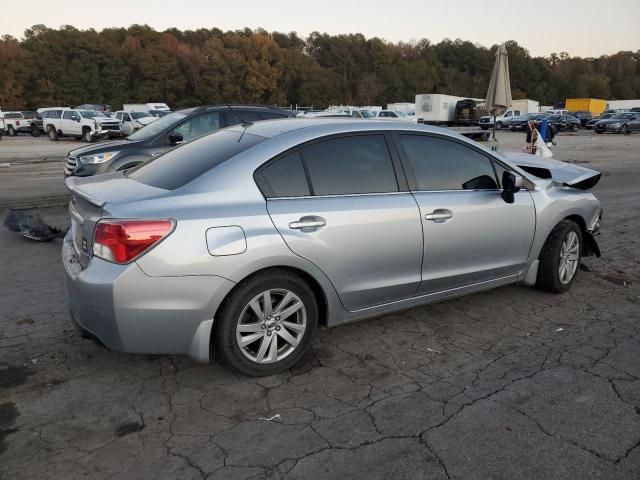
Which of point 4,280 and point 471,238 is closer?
point 471,238

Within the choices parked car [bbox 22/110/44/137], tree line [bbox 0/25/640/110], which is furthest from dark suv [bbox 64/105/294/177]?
tree line [bbox 0/25/640/110]

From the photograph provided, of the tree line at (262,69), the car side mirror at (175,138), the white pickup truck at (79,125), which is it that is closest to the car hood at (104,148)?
the car side mirror at (175,138)

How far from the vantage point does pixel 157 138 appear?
896 cm

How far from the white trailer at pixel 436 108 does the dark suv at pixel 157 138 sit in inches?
1672

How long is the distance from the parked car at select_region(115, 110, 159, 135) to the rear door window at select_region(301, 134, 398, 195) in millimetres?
27338

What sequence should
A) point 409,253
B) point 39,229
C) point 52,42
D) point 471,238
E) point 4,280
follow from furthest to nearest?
point 52,42
point 39,229
point 4,280
point 471,238
point 409,253

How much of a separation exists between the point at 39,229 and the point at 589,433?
6.52 m

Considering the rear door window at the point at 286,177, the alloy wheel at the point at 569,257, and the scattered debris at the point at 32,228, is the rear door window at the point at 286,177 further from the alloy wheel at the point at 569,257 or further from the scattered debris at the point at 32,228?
the scattered debris at the point at 32,228

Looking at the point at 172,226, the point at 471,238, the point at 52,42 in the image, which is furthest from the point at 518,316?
the point at 52,42

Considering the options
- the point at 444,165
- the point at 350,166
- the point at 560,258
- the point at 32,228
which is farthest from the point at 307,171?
the point at 32,228

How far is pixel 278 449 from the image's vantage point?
9.03 ft

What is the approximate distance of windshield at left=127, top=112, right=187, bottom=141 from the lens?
912cm

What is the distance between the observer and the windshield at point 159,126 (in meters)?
9.12

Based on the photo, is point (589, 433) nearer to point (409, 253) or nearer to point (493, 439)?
point (493, 439)
